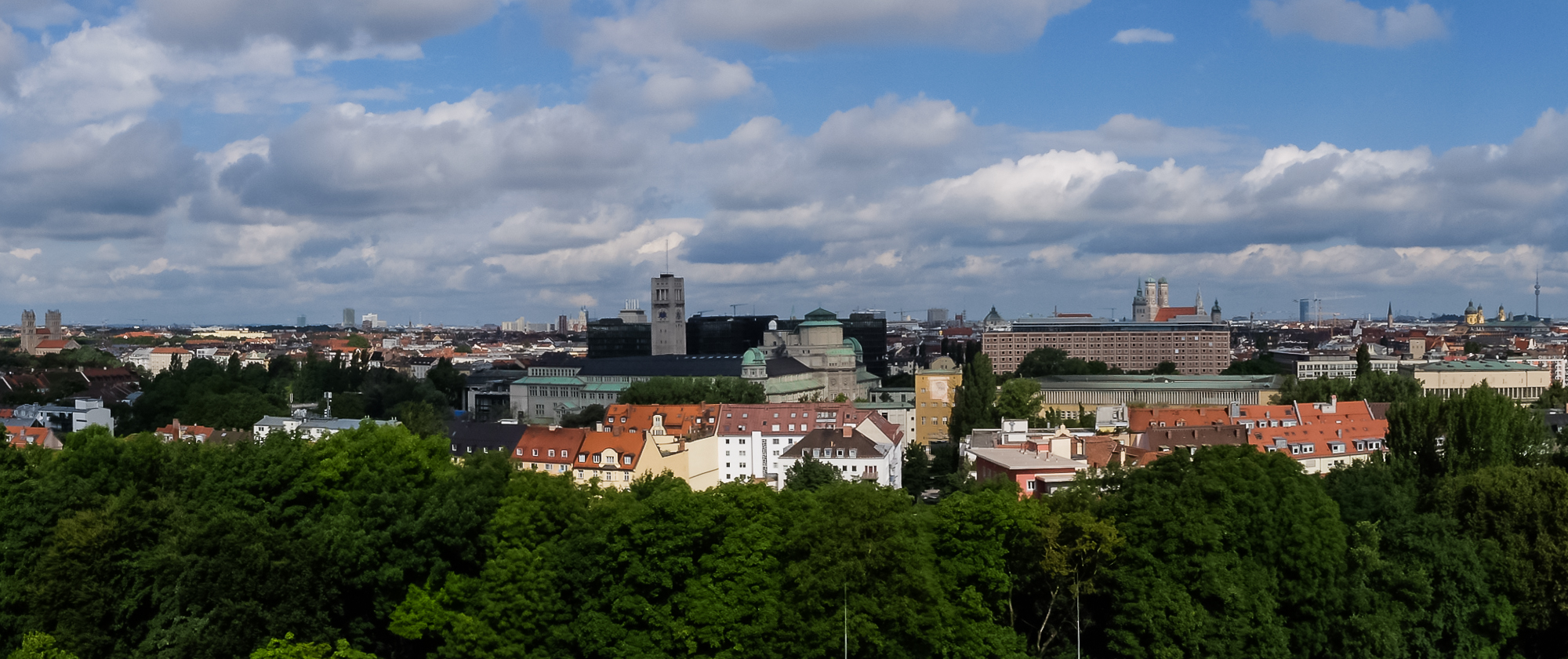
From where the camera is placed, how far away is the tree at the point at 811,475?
57344mm

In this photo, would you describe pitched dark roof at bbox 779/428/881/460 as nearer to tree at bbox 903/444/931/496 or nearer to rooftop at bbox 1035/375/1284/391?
tree at bbox 903/444/931/496

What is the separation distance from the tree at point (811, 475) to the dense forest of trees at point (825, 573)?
61.1 ft

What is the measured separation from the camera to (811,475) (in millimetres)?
59219

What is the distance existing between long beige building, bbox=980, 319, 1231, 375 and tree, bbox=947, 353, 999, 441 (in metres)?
104

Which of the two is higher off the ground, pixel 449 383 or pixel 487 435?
pixel 449 383

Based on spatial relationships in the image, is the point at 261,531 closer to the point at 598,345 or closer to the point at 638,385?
the point at 638,385

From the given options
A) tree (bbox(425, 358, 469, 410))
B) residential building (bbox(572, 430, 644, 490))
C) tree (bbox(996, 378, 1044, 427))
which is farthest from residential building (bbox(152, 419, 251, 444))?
tree (bbox(425, 358, 469, 410))

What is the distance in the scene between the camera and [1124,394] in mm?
120312

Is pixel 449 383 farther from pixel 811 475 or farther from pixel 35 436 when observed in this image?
pixel 811 475

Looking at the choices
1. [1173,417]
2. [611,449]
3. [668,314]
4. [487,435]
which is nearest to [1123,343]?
[668,314]

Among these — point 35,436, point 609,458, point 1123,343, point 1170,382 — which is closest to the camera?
point 609,458

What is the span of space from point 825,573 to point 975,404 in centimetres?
4909

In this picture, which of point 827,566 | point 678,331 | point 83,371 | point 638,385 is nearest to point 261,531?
point 827,566

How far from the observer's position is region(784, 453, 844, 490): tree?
188ft
